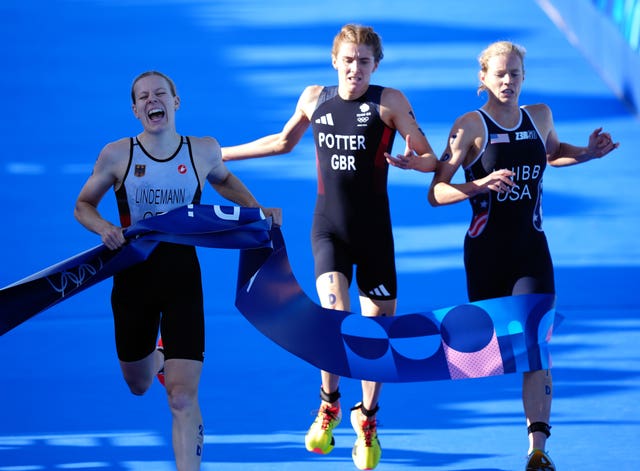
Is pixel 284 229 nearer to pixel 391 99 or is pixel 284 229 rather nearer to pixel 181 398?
pixel 391 99

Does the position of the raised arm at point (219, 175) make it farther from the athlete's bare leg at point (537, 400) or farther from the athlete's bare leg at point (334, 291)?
the athlete's bare leg at point (537, 400)

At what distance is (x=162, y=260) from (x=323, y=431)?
1622 mm

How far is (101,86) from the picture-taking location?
1677cm

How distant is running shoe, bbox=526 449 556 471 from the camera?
6.54 meters

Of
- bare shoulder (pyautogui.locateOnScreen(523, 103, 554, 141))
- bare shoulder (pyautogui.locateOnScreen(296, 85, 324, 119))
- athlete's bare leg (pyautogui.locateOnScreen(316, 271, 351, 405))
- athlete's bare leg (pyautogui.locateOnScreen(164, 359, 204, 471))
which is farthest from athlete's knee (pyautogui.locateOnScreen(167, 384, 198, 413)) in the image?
bare shoulder (pyautogui.locateOnScreen(523, 103, 554, 141))

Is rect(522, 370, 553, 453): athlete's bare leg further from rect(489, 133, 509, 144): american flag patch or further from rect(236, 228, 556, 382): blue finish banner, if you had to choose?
rect(489, 133, 509, 144): american flag patch

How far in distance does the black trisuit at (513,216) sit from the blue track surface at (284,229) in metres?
1.19

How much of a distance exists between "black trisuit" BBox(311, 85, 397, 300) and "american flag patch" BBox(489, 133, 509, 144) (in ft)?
2.21

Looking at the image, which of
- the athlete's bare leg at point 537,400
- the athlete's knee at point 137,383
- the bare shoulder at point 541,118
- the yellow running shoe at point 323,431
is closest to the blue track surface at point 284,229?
the yellow running shoe at point 323,431

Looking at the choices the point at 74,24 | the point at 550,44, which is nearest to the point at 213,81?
the point at 74,24

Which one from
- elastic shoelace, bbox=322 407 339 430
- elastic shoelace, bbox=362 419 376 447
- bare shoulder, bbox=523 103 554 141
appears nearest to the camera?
bare shoulder, bbox=523 103 554 141

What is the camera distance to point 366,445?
7348 mm

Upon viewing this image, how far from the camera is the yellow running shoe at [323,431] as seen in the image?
747 centimetres

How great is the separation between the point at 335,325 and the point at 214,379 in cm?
225
